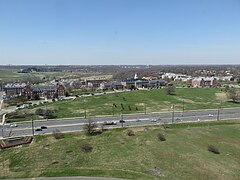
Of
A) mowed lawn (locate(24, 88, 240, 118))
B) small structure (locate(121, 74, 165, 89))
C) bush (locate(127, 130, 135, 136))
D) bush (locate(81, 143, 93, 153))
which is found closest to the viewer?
bush (locate(81, 143, 93, 153))

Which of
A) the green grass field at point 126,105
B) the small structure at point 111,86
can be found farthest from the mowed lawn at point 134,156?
the small structure at point 111,86

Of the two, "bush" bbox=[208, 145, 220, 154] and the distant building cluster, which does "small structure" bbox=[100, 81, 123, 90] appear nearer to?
the distant building cluster

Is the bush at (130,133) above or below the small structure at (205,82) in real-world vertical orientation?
below

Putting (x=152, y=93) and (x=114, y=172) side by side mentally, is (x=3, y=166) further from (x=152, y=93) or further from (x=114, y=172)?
(x=152, y=93)

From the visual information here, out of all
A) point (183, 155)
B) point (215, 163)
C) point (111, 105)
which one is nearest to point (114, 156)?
point (183, 155)

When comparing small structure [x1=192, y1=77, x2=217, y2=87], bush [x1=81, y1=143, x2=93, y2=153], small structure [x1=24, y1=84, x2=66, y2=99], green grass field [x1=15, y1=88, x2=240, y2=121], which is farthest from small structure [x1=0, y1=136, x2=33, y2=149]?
small structure [x1=192, y1=77, x2=217, y2=87]

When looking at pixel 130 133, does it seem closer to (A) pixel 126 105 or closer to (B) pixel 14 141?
(B) pixel 14 141

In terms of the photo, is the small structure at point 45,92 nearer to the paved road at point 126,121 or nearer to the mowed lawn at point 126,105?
the mowed lawn at point 126,105

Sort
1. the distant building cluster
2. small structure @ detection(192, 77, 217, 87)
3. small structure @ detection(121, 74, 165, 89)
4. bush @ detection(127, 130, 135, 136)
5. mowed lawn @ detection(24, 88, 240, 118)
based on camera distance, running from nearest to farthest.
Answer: bush @ detection(127, 130, 135, 136) → mowed lawn @ detection(24, 88, 240, 118) → the distant building cluster → small structure @ detection(121, 74, 165, 89) → small structure @ detection(192, 77, 217, 87)
